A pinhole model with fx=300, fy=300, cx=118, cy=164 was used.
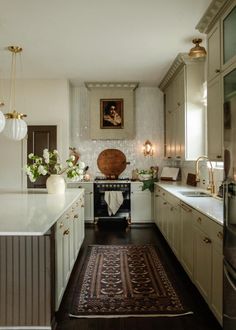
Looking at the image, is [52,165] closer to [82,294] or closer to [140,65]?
[82,294]

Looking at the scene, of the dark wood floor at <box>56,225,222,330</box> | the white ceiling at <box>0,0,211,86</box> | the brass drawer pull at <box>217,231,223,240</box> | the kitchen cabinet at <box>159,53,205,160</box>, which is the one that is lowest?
the dark wood floor at <box>56,225,222,330</box>

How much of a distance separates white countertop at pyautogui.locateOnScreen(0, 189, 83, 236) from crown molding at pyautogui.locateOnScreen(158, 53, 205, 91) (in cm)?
253

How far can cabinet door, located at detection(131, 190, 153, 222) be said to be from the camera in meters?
5.79

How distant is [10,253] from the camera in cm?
221

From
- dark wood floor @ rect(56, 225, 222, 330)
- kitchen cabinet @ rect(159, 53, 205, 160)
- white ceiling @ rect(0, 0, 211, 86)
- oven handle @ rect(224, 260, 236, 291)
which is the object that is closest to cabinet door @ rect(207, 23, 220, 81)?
white ceiling @ rect(0, 0, 211, 86)

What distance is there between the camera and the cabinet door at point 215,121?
2836mm

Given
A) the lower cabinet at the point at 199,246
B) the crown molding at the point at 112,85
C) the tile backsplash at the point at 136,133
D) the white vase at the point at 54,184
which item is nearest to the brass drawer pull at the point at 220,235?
the lower cabinet at the point at 199,246

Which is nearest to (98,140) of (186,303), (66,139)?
(66,139)

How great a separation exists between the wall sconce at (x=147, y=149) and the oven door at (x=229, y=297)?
14.5ft

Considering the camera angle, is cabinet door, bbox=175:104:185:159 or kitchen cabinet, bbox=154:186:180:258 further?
cabinet door, bbox=175:104:185:159

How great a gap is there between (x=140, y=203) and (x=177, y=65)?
2614 millimetres

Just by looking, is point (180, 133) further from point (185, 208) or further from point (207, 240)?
point (207, 240)

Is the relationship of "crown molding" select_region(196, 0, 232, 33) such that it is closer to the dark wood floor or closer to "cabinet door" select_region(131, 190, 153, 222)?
the dark wood floor

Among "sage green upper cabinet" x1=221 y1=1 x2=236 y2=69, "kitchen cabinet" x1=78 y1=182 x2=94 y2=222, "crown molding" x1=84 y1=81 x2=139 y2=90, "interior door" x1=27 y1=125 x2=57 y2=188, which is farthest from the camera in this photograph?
"crown molding" x1=84 y1=81 x2=139 y2=90
